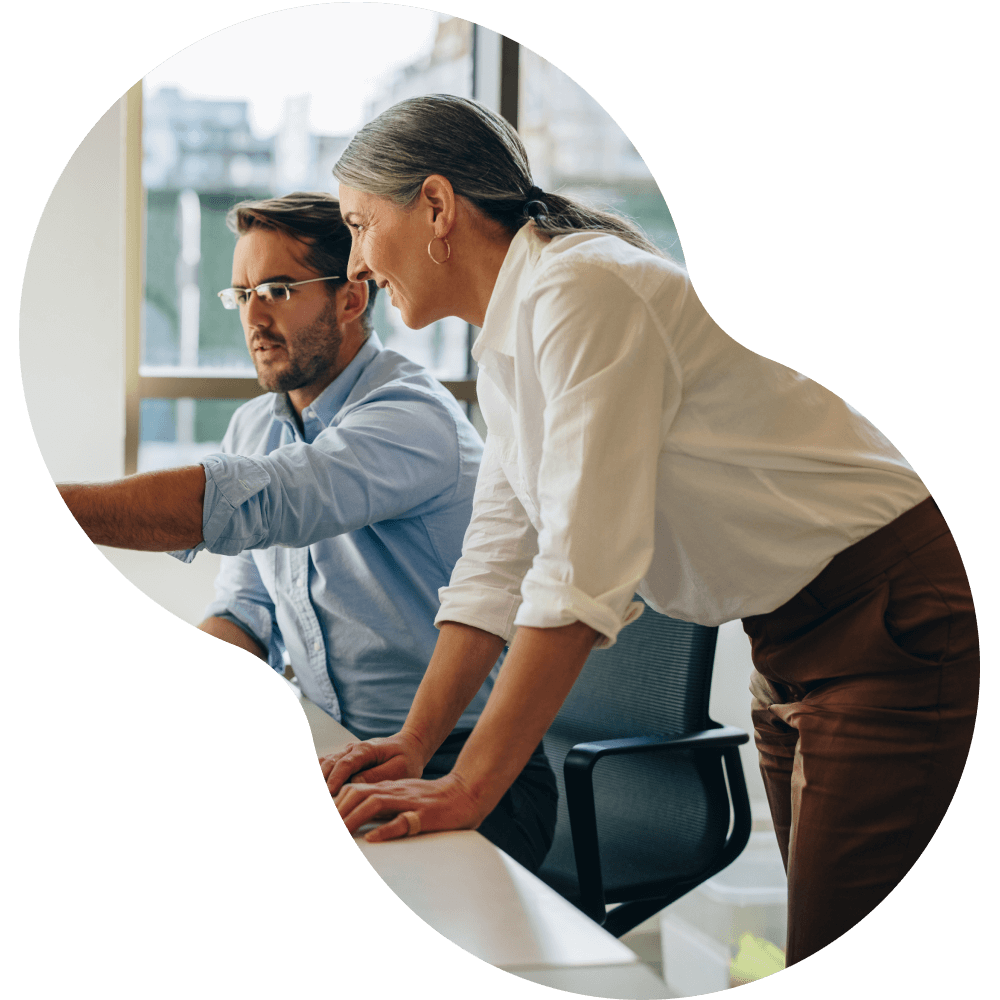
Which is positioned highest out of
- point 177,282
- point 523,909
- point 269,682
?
point 177,282

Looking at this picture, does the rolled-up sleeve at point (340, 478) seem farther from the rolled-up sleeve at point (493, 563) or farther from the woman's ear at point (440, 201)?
the woman's ear at point (440, 201)

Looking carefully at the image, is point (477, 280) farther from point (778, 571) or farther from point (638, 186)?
point (778, 571)

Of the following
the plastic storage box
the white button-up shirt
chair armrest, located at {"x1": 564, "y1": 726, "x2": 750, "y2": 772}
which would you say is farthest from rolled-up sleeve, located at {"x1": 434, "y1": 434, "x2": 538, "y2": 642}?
chair armrest, located at {"x1": 564, "y1": 726, "x2": 750, "y2": 772}

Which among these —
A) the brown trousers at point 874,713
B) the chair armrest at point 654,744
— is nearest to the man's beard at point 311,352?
the brown trousers at point 874,713

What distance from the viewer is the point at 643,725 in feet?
3.56

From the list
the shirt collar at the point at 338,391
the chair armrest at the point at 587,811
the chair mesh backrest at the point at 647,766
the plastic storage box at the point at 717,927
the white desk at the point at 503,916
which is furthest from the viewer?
the chair mesh backrest at the point at 647,766

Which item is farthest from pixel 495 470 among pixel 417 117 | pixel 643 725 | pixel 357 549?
pixel 643 725

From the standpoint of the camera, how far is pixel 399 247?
0.53 m

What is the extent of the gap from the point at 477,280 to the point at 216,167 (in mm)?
161

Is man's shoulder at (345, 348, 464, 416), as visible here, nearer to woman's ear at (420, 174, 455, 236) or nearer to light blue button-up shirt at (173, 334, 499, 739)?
light blue button-up shirt at (173, 334, 499, 739)

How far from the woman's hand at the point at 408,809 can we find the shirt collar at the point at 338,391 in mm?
260

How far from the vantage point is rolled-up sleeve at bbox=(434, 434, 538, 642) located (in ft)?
2.05

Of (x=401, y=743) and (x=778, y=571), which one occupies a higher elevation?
(x=778, y=571)

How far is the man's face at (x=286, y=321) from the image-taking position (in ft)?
1.82
